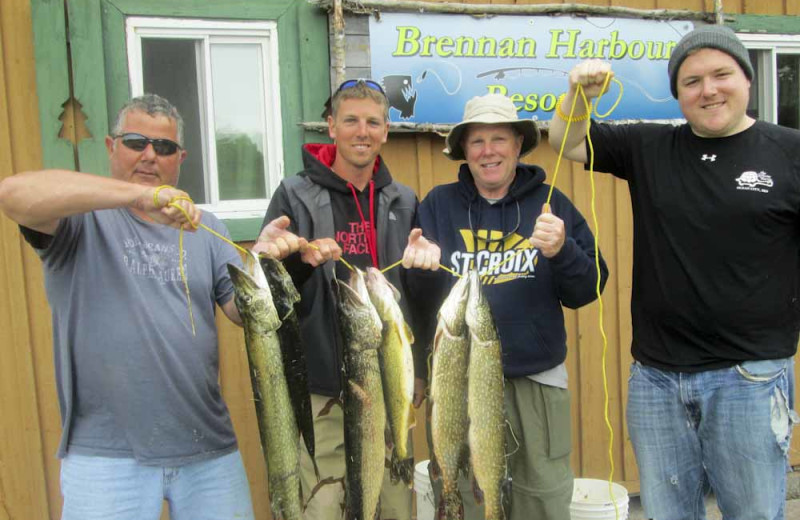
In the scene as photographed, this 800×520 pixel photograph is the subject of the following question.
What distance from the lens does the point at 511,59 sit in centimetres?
470

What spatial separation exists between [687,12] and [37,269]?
16.2 feet

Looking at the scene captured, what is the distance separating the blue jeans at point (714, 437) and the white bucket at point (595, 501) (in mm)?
1160

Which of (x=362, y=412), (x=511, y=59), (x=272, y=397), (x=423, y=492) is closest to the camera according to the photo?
(x=272, y=397)

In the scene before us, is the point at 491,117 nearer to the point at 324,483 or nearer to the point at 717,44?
the point at 717,44

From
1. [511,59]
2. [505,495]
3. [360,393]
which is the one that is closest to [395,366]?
[360,393]

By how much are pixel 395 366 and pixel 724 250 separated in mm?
1499

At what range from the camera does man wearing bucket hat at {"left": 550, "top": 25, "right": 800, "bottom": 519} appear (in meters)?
2.82

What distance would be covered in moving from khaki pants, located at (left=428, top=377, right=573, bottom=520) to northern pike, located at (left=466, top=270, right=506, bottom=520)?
1.14 ft

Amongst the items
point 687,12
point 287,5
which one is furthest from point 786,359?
point 287,5

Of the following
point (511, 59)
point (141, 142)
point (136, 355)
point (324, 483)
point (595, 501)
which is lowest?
point (595, 501)

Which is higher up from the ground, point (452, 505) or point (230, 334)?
point (230, 334)

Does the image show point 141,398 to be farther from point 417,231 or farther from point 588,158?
point 588,158

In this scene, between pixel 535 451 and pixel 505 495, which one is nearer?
pixel 505 495

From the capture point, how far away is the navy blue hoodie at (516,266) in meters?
3.23
